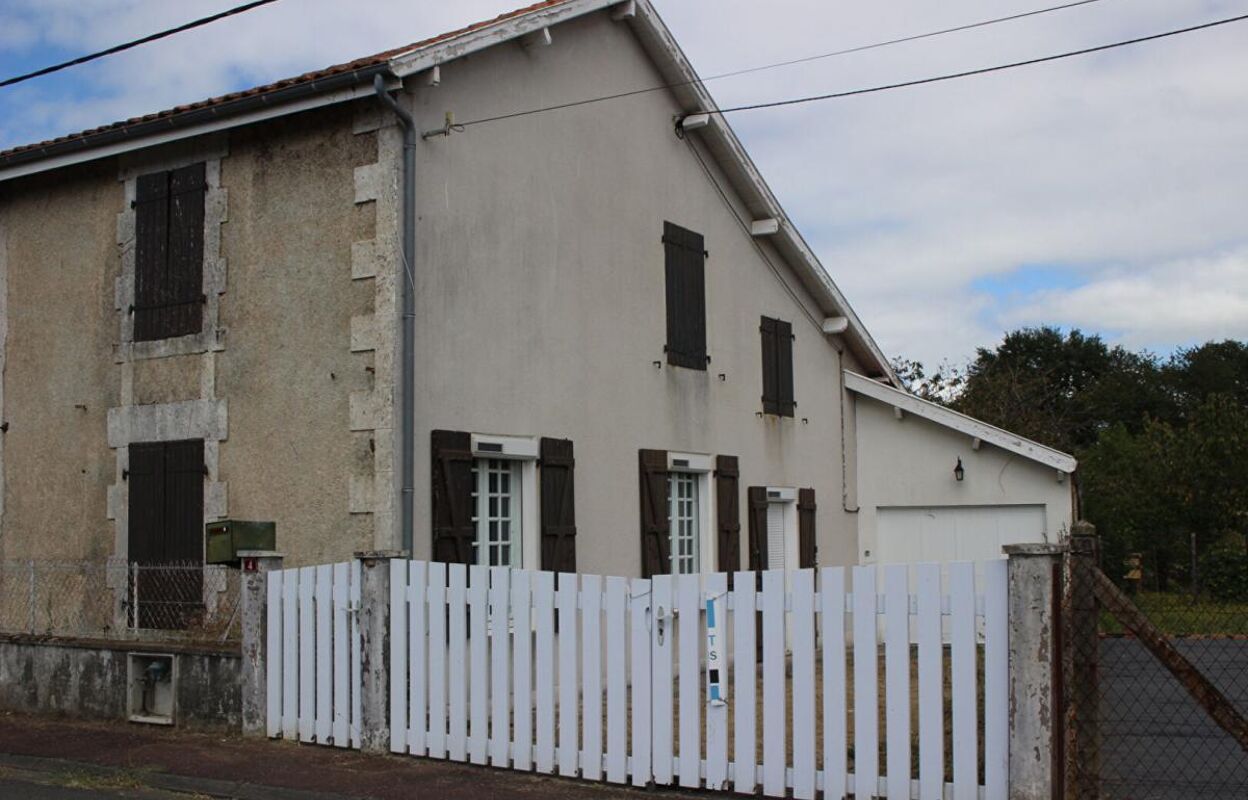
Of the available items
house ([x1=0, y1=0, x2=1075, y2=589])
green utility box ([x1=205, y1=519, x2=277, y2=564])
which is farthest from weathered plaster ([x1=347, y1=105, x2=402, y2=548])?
green utility box ([x1=205, y1=519, x2=277, y2=564])

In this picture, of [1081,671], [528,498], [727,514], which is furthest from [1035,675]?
[727,514]

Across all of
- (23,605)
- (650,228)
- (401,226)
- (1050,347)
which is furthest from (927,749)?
(1050,347)

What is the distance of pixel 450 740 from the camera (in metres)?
8.38

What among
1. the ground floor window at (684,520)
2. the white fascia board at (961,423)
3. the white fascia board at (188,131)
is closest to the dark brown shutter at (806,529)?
the white fascia board at (961,423)

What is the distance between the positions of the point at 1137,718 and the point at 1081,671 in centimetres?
492

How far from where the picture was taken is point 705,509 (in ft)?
46.1

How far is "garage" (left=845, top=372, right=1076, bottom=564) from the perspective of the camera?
16.1 meters

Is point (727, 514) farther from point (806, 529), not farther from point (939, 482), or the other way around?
point (939, 482)

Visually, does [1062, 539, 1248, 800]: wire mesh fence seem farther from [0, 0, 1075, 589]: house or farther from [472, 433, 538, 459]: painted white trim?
[472, 433, 538, 459]: painted white trim

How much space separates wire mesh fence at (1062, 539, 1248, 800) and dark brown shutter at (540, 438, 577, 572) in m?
4.41

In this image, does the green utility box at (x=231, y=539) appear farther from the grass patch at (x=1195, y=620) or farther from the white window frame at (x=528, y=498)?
the grass patch at (x=1195, y=620)

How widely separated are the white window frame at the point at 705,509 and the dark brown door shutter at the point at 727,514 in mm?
70

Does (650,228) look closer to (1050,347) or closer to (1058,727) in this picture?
(1058,727)

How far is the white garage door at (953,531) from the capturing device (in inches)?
640
